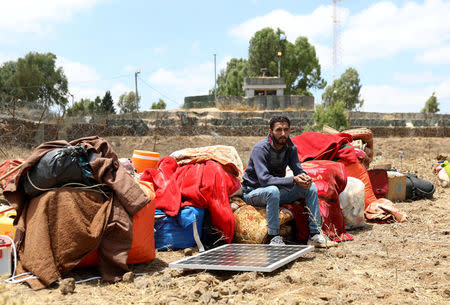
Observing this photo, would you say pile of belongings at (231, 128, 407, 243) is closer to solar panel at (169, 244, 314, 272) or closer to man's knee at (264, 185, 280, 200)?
man's knee at (264, 185, 280, 200)

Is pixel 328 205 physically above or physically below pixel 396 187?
above

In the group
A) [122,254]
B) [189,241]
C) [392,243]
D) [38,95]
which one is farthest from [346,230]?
[38,95]

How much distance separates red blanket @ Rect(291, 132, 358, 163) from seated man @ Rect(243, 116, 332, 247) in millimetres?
1355

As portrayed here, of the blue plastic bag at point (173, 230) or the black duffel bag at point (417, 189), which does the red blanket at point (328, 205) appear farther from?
the black duffel bag at point (417, 189)

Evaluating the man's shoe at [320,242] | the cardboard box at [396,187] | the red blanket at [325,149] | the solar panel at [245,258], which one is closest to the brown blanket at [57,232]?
the solar panel at [245,258]

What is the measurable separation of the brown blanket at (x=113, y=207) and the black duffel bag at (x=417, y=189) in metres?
5.23

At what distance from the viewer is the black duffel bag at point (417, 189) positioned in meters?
7.05

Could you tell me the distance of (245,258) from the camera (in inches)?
135

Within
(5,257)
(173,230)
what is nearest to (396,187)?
(173,230)

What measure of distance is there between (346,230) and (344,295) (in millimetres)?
2494

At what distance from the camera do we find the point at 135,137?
19.2 meters

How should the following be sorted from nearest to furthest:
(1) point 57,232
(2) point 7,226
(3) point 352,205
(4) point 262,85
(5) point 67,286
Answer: (5) point 67,286
(1) point 57,232
(2) point 7,226
(3) point 352,205
(4) point 262,85

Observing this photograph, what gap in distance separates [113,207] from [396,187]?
5118 millimetres

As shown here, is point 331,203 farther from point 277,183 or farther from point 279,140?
point 279,140
